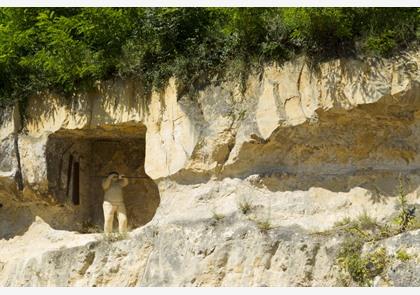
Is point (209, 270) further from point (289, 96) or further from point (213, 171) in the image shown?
point (289, 96)

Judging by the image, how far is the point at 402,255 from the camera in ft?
30.0

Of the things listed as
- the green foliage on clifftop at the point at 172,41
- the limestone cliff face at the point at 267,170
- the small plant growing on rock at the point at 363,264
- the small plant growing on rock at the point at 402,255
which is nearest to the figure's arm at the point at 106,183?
the limestone cliff face at the point at 267,170

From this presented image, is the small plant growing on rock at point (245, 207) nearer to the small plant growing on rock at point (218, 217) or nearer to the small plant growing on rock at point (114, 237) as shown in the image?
the small plant growing on rock at point (218, 217)

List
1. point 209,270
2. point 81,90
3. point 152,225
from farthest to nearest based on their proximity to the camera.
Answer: point 81,90 < point 152,225 < point 209,270

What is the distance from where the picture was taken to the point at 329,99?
1016 centimetres

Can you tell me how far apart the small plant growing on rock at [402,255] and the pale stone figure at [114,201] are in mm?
3671

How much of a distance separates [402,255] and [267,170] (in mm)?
2048

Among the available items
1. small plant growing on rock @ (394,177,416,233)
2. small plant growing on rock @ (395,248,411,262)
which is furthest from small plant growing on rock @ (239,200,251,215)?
small plant growing on rock @ (395,248,411,262)

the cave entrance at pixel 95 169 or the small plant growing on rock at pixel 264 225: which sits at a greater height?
the cave entrance at pixel 95 169

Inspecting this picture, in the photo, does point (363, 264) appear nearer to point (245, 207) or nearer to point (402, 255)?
point (402, 255)

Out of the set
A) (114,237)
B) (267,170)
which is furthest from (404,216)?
(114,237)

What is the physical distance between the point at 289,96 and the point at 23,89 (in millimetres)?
3463

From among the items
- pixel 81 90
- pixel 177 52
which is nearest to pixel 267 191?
pixel 177 52

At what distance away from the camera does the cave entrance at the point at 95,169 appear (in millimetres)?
11805
